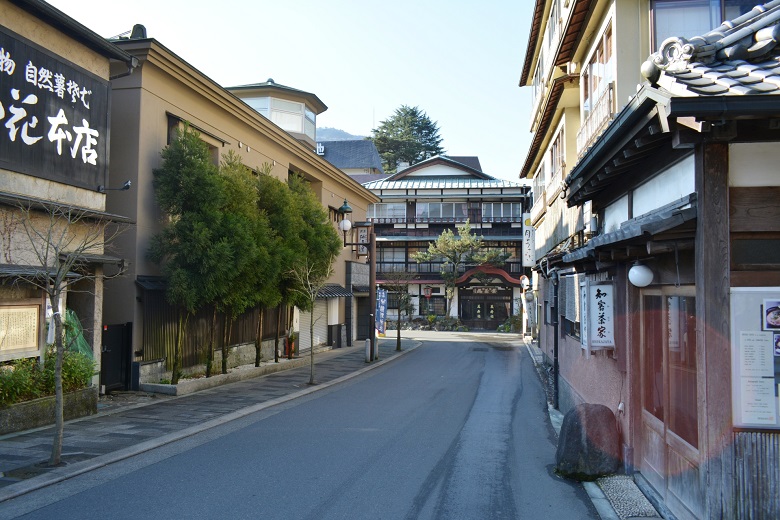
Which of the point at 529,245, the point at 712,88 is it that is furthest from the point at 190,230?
the point at 529,245

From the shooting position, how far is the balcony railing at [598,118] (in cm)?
1156

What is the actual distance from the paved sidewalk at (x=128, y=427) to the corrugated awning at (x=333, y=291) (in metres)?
8.56

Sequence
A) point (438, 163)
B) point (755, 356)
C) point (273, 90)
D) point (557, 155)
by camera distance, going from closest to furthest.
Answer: point (755, 356), point (557, 155), point (273, 90), point (438, 163)

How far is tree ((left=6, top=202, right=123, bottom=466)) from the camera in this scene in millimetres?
8844

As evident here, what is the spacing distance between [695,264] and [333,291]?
2537cm

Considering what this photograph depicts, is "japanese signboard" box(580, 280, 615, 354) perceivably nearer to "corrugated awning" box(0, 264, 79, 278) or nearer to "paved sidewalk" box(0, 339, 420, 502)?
"paved sidewalk" box(0, 339, 420, 502)

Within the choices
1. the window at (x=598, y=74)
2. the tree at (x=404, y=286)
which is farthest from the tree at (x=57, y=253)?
the tree at (x=404, y=286)

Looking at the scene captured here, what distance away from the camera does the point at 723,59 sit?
5.92 metres

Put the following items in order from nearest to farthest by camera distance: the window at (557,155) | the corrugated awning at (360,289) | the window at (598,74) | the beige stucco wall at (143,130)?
the window at (598,74)
the beige stucco wall at (143,130)
the window at (557,155)
the corrugated awning at (360,289)

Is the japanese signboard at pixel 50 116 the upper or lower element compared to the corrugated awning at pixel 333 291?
upper

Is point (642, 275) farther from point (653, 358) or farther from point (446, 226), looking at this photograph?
point (446, 226)

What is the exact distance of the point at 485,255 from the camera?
169 ft

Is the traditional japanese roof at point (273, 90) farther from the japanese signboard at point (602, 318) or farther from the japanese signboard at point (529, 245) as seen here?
the japanese signboard at point (602, 318)

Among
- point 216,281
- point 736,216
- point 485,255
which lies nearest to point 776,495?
point 736,216
